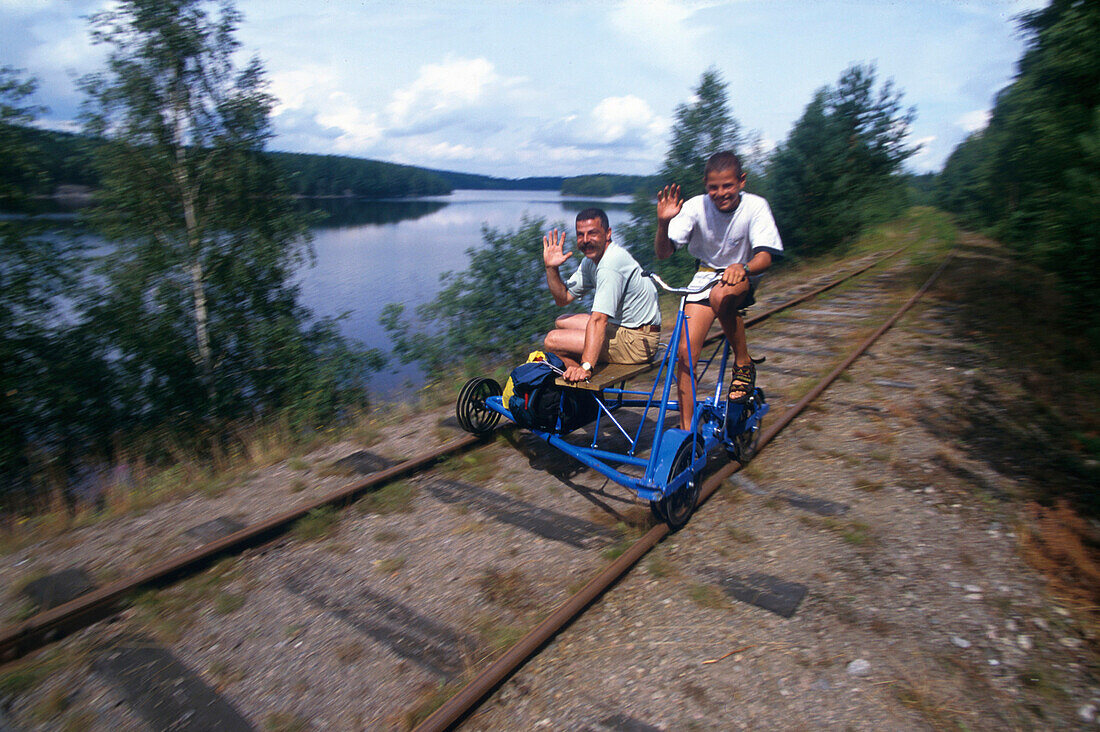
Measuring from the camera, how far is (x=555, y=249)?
4875 millimetres

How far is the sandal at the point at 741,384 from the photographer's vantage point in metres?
4.80

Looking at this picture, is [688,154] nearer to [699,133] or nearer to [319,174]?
[699,133]

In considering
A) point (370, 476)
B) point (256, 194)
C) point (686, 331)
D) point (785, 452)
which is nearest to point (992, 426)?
point (785, 452)

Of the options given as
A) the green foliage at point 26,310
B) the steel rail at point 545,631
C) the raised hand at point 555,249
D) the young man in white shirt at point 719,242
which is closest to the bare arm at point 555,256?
the raised hand at point 555,249

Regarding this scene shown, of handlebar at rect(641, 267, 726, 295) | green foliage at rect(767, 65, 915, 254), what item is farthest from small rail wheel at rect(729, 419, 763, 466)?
green foliage at rect(767, 65, 915, 254)

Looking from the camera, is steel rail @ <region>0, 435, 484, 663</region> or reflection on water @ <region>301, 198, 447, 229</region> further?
reflection on water @ <region>301, 198, 447, 229</region>

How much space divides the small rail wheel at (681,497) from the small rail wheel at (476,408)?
1.97m

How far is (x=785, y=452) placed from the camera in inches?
214

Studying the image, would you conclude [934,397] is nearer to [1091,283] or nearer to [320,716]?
[1091,283]

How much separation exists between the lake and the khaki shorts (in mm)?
3134

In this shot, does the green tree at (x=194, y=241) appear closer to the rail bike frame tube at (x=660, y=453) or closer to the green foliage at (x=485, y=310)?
the green foliage at (x=485, y=310)

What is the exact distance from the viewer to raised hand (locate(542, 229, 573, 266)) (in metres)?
4.80

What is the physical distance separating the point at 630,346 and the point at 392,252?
18525 millimetres

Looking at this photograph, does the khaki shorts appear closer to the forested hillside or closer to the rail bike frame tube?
the rail bike frame tube
